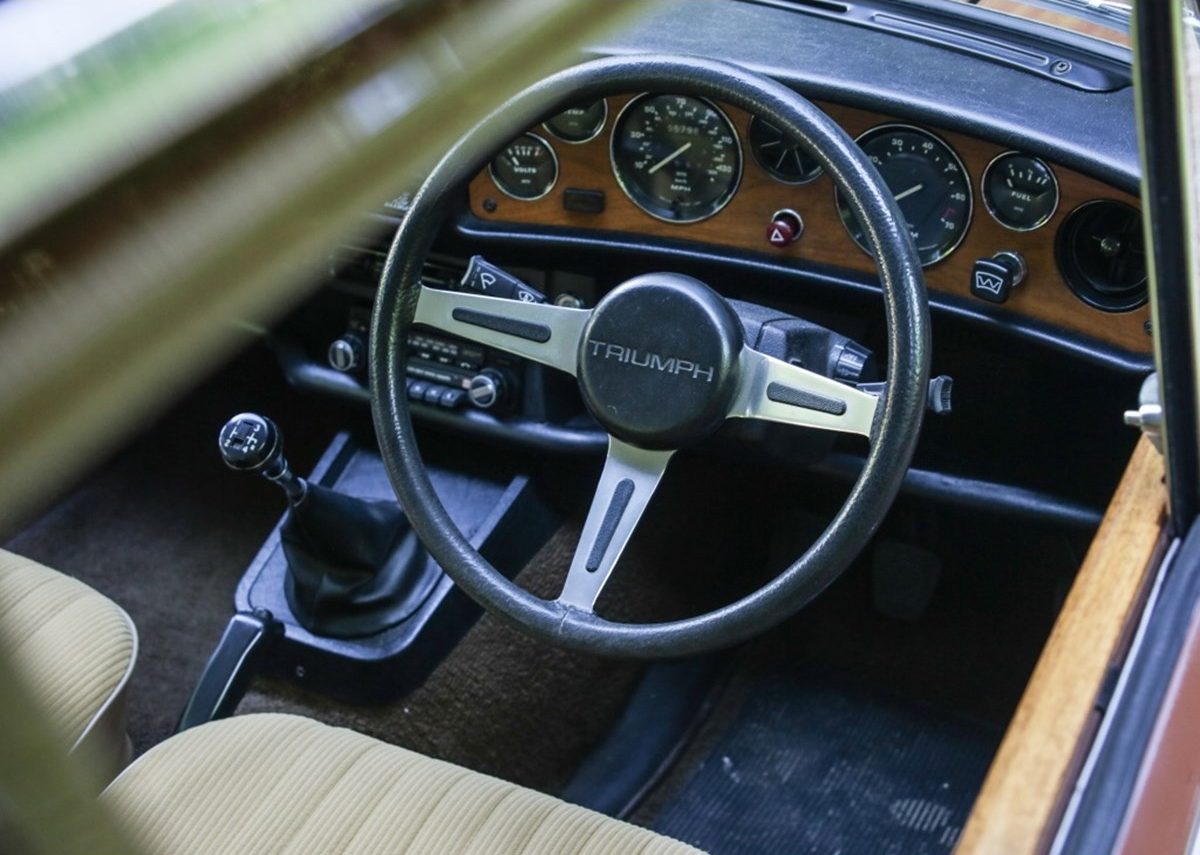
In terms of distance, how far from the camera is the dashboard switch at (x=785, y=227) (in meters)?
1.43

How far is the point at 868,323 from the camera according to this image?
1.53 m

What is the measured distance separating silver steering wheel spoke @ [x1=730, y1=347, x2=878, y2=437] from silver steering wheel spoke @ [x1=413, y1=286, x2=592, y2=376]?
169 millimetres

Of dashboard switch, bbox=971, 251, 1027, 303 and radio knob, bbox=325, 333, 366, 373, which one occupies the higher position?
dashboard switch, bbox=971, 251, 1027, 303

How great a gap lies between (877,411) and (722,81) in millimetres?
303

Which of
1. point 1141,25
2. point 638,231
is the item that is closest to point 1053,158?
point 638,231

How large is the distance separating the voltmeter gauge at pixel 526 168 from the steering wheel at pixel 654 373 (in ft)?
0.97

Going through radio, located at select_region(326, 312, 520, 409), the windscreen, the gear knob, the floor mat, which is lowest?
the floor mat

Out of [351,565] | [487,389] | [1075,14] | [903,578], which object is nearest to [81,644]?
[351,565]

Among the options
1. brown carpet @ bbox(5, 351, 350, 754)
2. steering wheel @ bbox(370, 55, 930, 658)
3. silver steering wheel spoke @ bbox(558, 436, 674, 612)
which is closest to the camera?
steering wheel @ bbox(370, 55, 930, 658)

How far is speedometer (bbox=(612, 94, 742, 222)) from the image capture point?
1416mm

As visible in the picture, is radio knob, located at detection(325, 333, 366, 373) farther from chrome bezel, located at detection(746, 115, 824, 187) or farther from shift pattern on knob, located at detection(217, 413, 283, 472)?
chrome bezel, located at detection(746, 115, 824, 187)

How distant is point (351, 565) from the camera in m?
1.68

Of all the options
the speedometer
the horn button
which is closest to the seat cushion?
the horn button

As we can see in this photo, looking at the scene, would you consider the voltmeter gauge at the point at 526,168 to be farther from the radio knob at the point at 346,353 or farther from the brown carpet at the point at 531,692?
the brown carpet at the point at 531,692
